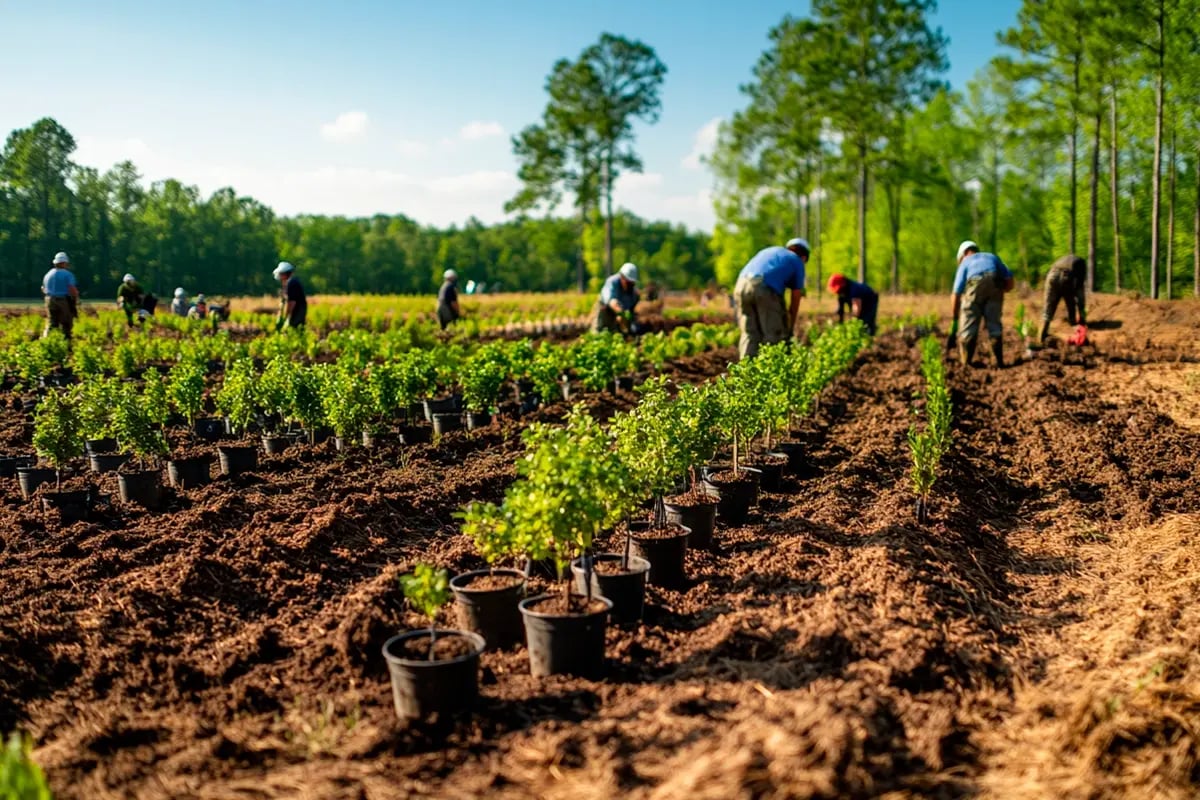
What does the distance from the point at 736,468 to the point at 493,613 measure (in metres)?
3.03

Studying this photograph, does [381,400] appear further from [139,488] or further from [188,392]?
[139,488]

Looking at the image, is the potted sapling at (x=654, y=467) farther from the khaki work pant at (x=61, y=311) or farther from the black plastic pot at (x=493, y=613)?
the khaki work pant at (x=61, y=311)

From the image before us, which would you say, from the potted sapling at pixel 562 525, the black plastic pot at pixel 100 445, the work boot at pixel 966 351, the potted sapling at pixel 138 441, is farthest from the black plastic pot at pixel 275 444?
the work boot at pixel 966 351

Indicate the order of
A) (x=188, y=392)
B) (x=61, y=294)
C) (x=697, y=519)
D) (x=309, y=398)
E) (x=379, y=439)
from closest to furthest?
(x=697, y=519) → (x=309, y=398) → (x=188, y=392) → (x=379, y=439) → (x=61, y=294)

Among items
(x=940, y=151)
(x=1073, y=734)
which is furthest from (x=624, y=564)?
(x=940, y=151)

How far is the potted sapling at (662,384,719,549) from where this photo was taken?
17.6ft

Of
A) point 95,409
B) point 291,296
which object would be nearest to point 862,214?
point 291,296

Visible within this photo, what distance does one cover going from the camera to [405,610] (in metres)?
4.96

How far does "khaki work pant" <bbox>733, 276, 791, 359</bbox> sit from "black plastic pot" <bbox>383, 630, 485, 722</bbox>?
7583 mm

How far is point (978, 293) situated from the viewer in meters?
13.4

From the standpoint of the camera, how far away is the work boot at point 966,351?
1436 cm

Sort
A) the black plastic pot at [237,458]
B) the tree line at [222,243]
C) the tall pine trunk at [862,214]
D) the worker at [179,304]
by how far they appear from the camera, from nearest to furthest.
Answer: the black plastic pot at [237,458]
the worker at [179,304]
the tall pine trunk at [862,214]
the tree line at [222,243]

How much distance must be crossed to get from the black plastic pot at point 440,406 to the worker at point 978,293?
7174mm

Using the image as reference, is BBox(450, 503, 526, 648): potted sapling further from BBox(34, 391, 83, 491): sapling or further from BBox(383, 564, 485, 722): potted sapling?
BBox(34, 391, 83, 491): sapling
